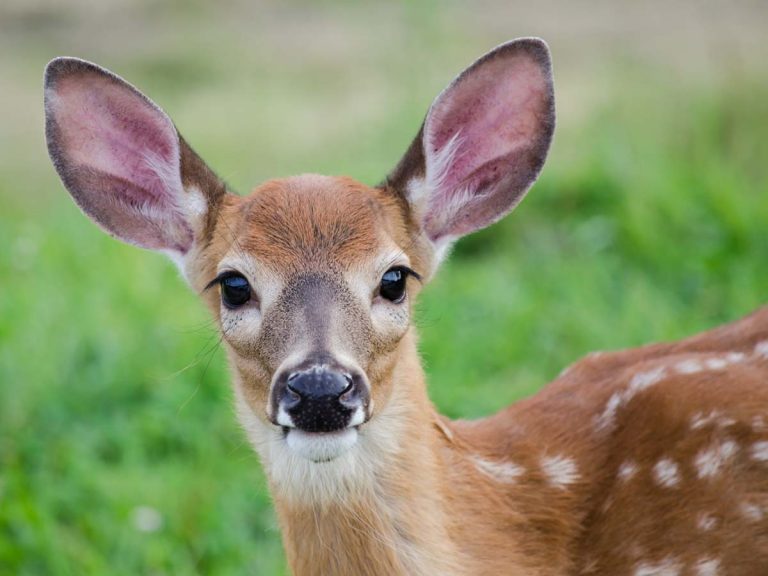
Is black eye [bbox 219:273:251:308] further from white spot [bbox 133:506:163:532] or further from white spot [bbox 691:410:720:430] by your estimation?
white spot [bbox 133:506:163:532]

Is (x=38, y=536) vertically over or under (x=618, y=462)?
over

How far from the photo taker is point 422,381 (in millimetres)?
3447

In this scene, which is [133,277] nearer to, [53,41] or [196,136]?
[196,136]

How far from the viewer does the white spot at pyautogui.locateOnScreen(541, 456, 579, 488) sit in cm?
348

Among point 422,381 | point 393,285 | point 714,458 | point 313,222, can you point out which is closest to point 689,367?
point 714,458

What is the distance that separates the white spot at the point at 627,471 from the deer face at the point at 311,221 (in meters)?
0.60

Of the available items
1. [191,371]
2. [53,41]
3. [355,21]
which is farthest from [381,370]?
[53,41]

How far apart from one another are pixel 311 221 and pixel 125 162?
0.66m

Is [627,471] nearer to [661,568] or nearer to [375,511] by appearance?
[661,568]

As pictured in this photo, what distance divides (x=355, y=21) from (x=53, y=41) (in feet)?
7.68

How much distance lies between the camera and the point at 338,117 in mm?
8594

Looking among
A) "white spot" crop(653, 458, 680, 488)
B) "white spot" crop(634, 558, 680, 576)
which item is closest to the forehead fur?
"white spot" crop(653, 458, 680, 488)

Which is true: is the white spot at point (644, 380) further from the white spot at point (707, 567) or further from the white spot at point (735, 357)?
the white spot at point (707, 567)

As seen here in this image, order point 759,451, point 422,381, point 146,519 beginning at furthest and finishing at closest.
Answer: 1. point 146,519
2. point 422,381
3. point 759,451
